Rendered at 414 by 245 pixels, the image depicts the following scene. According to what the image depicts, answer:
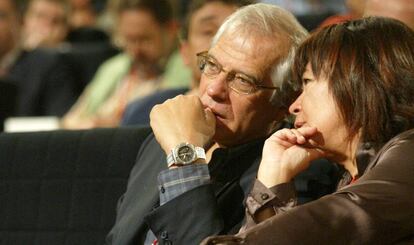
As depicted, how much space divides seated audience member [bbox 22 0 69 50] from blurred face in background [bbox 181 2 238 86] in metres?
2.80

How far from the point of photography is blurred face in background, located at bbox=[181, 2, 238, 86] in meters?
3.77

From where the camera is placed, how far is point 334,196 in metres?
1.90

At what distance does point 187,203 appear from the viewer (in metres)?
2.35

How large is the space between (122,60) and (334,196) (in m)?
3.41

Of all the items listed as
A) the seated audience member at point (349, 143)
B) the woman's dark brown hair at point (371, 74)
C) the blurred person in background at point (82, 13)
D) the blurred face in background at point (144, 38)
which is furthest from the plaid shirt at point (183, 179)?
the blurred person in background at point (82, 13)

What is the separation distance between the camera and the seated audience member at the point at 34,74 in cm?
574

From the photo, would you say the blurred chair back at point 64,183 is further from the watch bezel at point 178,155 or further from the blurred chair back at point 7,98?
the blurred chair back at point 7,98

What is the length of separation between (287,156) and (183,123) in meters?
0.32

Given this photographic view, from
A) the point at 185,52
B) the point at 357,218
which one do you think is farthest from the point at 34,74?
the point at 357,218

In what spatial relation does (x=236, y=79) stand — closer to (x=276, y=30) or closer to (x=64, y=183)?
(x=276, y=30)

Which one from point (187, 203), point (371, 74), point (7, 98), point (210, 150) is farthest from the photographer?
point (7, 98)

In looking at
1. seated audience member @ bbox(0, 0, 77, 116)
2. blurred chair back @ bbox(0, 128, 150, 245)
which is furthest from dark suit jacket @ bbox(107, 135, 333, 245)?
seated audience member @ bbox(0, 0, 77, 116)

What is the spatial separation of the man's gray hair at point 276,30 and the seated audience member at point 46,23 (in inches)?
160

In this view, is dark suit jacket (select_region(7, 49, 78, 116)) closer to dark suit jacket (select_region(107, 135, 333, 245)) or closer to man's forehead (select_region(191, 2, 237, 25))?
man's forehead (select_region(191, 2, 237, 25))
